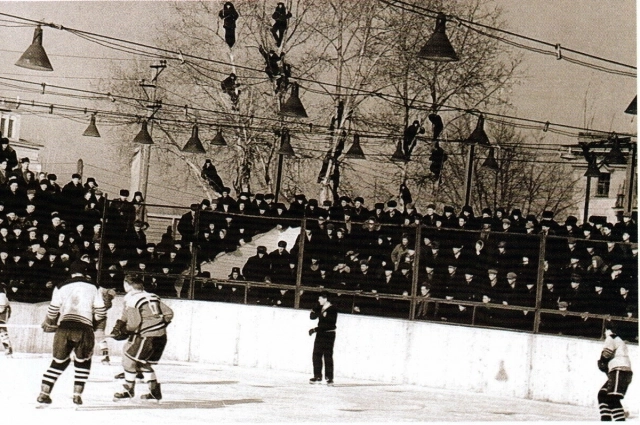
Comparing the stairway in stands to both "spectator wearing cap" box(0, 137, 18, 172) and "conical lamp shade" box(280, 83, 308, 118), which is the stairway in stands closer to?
"conical lamp shade" box(280, 83, 308, 118)

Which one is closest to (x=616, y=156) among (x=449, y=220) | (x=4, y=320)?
(x=449, y=220)

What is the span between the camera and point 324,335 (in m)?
15.4

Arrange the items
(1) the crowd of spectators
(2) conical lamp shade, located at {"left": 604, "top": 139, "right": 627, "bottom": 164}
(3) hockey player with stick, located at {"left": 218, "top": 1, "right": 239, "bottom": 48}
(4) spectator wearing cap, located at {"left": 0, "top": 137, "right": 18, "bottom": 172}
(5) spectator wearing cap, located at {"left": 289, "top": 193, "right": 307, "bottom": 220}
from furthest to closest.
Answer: (3) hockey player with stick, located at {"left": 218, "top": 1, "right": 239, "bottom": 48}, (5) spectator wearing cap, located at {"left": 289, "top": 193, "right": 307, "bottom": 220}, (2) conical lamp shade, located at {"left": 604, "top": 139, "right": 627, "bottom": 164}, (4) spectator wearing cap, located at {"left": 0, "top": 137, "right": 18, "bottom": 172}, (1) the crowd of spectators

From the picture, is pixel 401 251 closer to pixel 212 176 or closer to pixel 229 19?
pixel 229 19

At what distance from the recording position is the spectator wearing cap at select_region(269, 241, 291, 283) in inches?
680

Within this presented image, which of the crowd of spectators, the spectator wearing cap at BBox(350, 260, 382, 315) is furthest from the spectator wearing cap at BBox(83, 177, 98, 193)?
the spectator wearing cap at BBox(350, 260, 382, 315)

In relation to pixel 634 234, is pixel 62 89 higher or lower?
higher

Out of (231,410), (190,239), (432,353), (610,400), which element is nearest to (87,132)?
(190,239)

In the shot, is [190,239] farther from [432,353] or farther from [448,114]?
[448,114]

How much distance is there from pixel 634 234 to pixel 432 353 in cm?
320

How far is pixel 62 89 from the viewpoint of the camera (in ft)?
80.3

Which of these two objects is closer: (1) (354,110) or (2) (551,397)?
(2) (551,397)

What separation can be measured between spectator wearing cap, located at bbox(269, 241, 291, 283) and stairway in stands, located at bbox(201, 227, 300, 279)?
0.80 metres

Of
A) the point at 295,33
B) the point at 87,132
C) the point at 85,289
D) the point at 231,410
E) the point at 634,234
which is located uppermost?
the point at 295,33
